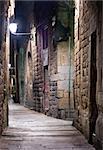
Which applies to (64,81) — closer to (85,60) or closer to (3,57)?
(3,57)

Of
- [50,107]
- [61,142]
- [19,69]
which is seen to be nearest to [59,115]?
[50,107]

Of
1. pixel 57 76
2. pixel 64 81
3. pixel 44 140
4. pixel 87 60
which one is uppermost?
pixel 87 60

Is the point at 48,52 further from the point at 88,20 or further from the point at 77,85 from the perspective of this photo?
the point at 88,20

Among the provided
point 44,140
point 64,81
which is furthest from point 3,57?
point 64,81

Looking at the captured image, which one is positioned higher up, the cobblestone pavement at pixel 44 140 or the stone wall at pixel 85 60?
the stone wall at pixel 85 60

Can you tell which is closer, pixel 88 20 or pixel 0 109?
pixel 88 20

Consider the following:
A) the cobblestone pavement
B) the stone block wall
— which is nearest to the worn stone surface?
the cobblestone pavement

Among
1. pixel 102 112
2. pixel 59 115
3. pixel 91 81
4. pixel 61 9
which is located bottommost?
pixel 59 115

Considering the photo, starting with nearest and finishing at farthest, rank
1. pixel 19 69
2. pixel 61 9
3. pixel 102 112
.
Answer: pixel 102 112 → pixel 61 9 → pixel 19 69

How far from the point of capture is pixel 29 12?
18.3 meters

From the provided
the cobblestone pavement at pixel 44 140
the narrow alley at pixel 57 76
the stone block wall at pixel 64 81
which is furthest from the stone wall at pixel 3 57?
the stone block wall at pixel 64 81

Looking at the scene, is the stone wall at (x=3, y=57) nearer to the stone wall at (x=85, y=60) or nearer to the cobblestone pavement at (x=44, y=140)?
the cobblestone pavement at (x=44, y=140)

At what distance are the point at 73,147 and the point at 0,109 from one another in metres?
2.36

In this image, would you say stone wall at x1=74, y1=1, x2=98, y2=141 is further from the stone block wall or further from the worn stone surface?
the stone block wall
